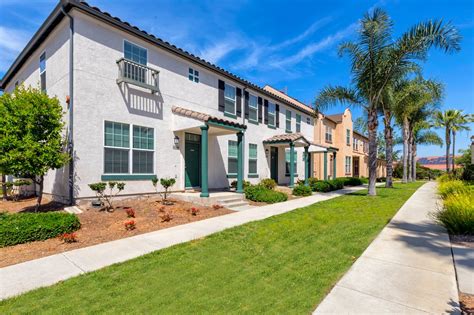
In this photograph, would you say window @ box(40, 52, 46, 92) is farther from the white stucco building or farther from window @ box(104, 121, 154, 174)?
window @ box(104, 121, 154, 174)

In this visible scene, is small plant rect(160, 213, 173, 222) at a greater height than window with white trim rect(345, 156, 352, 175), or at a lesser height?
lesser

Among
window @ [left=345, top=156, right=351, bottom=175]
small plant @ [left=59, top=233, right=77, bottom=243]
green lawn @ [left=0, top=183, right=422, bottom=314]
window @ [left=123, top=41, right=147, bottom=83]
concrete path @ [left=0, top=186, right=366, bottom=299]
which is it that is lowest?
concrete path @ [left=0, top=186, right=366, bottom=299]

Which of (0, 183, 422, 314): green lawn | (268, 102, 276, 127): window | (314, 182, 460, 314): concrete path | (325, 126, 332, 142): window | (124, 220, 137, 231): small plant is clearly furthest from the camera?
(325, 126, 332, 142): window

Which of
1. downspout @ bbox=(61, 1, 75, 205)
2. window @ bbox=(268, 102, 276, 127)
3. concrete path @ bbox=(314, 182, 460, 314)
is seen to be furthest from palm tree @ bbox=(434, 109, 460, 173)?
downspout @ bbox=(61, 1, 75, 205)

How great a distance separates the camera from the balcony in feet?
30.5

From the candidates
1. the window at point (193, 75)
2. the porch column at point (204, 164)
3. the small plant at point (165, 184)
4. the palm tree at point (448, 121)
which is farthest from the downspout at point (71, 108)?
the palm tree at point (448, 121)

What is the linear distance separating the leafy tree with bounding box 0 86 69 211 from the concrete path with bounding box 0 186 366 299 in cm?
357

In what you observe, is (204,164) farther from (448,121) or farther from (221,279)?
(448,121)

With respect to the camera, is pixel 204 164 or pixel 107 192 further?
pixel 204 164

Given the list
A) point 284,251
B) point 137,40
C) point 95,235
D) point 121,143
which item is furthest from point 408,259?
point 137,40

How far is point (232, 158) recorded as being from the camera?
14438 millimetres

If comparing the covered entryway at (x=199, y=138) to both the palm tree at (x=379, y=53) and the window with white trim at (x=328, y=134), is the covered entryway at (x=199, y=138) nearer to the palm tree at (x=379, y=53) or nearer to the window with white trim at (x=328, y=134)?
the palm tree at (x=379, y=53)

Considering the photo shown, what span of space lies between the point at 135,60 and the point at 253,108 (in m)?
7.85

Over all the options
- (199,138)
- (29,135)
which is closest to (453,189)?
(199,138)
